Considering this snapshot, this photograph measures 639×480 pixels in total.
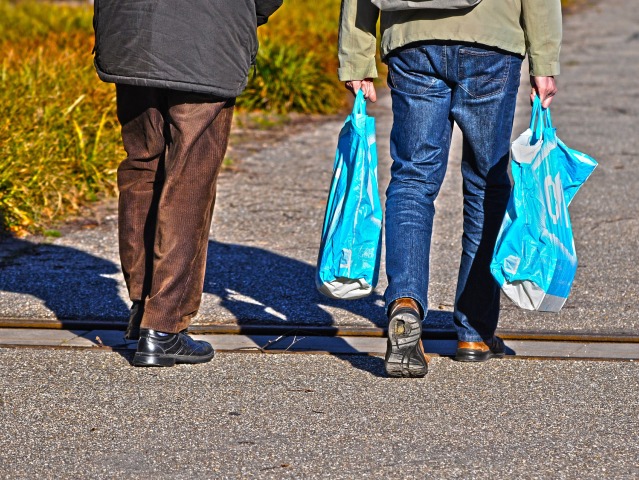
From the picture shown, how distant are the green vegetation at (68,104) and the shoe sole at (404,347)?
311 centimetres

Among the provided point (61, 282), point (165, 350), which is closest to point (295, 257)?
point (61, 282)

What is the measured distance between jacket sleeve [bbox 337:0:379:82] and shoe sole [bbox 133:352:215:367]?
45.3 inches

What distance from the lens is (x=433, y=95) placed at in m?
3.81

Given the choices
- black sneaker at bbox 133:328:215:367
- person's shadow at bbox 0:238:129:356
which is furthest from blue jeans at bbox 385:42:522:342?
person's shadow at bbox 0:238:129:356

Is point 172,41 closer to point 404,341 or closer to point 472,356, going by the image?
point 404,341

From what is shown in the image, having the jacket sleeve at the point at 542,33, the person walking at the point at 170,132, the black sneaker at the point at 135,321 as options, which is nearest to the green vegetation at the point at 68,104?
the black sneaker at the point at 135,321

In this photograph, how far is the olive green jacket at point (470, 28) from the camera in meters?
3.69

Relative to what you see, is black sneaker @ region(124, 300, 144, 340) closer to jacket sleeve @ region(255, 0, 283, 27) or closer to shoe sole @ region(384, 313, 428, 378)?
shoe sole @ region(384, 313, 428, 378)

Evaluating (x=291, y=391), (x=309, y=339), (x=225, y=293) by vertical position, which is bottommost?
(x=225, y=293)

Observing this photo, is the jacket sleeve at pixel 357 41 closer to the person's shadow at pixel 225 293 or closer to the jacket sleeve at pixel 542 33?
the jacket sleeve at pixel 542 33

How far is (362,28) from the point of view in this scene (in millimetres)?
3869

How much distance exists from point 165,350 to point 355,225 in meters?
0.83

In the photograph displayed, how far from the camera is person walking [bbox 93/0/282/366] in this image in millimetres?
3715

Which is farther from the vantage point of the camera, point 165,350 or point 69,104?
point 69,104
